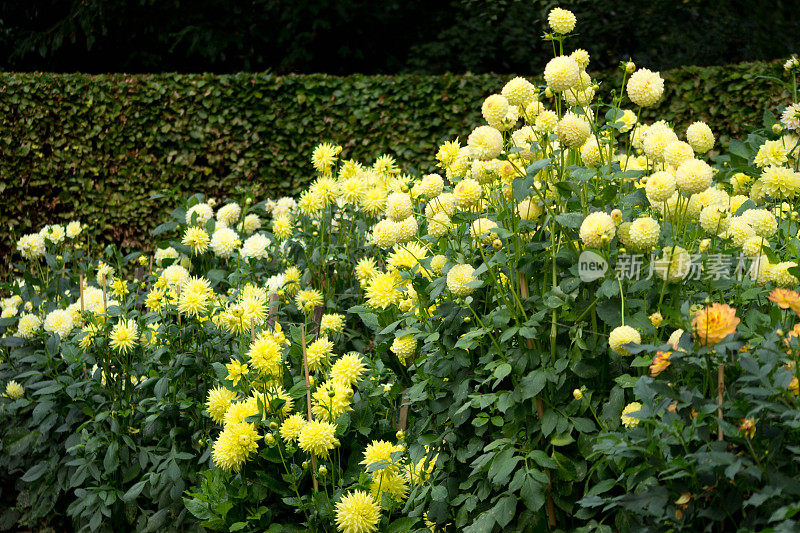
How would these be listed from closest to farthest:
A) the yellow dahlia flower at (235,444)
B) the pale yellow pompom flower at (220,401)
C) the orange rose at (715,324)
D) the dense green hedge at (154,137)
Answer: the orange rose at (715,324) → the yellow dahlia flower at (235,444) → the pale yellow pompom flower at (220,401) → the dense green hedge at (154,137)

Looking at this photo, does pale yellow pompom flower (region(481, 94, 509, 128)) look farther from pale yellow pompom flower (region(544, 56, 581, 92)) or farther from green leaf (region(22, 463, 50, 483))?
green leaf (region(22, 463, 50, 483))

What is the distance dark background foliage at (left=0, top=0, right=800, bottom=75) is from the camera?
24.4 ft

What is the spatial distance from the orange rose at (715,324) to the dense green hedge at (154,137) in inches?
171

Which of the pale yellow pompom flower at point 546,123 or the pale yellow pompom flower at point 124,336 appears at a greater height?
the pale yellow pompom flower at point 546,123

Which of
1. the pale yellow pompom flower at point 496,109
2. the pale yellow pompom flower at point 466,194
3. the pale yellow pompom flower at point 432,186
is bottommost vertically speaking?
the pale yellow pompom flower at point 432,186

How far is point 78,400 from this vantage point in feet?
8.47

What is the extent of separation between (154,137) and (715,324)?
509cm

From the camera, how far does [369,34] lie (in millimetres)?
7957

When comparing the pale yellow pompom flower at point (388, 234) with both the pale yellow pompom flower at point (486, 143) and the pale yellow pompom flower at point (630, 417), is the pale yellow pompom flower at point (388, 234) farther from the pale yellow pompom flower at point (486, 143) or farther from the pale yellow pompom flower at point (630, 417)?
the pale yellow pompom flower at point (630, 417)

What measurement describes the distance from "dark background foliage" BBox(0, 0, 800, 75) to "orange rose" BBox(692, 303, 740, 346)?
21.7 ft

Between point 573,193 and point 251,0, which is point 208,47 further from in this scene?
point 573,193

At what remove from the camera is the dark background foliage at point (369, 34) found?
7.45 metres

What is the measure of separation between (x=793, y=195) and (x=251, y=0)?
22.7 feet

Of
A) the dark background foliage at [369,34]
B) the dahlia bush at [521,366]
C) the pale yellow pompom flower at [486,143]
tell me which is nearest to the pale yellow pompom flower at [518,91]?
the dahlia bush at [521,366]
